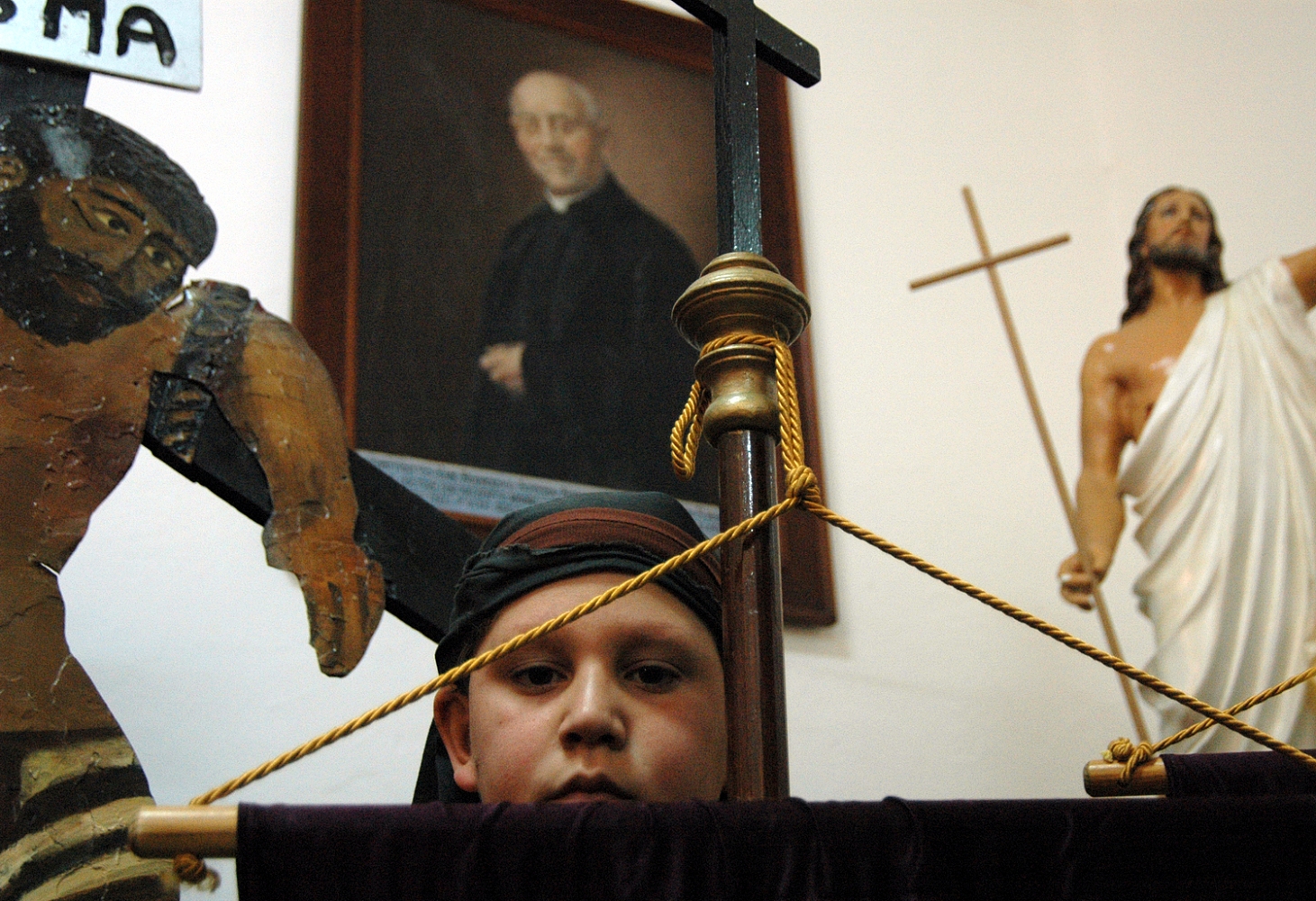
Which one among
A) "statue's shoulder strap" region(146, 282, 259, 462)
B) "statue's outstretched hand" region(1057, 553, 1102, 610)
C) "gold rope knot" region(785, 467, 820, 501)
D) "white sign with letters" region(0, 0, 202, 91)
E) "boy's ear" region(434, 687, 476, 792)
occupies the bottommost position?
"boy's ear" region(434, 687, 476, 792)

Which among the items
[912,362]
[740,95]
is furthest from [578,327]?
[740,95]

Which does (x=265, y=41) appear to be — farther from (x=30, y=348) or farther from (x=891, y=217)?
(x=30, y=348)

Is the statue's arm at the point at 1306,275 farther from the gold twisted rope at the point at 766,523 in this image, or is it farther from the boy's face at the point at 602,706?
the boy's face at the point at 602,706

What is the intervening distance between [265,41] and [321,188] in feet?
1.54

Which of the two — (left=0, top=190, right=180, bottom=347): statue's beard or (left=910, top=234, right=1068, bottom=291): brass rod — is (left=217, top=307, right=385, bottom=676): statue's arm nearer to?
(left=0, top=190, right=180, bottom=347): statue's beard

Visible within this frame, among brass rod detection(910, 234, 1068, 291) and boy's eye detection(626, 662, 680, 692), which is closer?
Result: boy's eye detection(626, 662, 680, 692)

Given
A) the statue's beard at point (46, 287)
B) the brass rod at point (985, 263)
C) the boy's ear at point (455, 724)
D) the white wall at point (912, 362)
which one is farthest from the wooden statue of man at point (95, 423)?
the brass rod at point (985, 263)

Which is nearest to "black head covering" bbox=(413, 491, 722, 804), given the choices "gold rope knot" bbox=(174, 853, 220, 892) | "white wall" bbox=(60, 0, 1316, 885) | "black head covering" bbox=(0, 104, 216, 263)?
"gold rope knot" bbox=(174, 853, 220, 892)

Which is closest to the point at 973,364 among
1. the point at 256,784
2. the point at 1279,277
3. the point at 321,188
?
the point at 1279,277

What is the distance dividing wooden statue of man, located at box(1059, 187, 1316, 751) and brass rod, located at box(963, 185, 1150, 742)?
1.9 inches

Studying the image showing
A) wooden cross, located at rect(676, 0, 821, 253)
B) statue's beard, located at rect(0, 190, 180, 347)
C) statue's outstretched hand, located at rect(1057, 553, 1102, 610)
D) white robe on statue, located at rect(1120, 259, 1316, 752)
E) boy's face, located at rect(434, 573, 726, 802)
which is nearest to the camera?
boy's face, located at rect(434, 573, 726, 802)

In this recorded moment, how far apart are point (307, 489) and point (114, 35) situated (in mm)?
608

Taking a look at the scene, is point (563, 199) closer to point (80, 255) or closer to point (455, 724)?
point (80, 255)

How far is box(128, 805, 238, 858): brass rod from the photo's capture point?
78 cm
